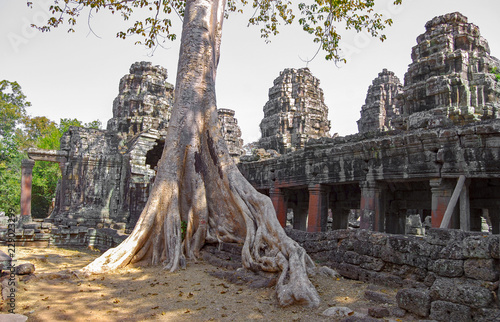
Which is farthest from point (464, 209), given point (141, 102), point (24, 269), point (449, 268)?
point (141, 102)

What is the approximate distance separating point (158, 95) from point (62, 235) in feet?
38.9

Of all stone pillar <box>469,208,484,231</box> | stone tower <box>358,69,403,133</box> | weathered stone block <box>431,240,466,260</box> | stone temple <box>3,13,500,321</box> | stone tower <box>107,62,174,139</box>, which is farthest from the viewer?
stone tower <box>358,69,403,133</box>

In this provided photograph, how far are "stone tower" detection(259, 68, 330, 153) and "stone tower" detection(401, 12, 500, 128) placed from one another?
10.0 m

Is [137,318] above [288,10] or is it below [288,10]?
below

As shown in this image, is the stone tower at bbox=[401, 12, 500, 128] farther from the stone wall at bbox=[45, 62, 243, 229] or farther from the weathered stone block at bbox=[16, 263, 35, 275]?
the stone wall at bbox=[45, 62, 243, 229]

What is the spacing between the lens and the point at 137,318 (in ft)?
11.4

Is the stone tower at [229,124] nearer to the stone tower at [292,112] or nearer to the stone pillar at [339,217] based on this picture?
the stone tower at [292,112]

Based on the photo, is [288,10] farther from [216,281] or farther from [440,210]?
[216,281]

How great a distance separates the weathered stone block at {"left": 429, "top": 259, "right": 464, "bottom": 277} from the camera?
316cm

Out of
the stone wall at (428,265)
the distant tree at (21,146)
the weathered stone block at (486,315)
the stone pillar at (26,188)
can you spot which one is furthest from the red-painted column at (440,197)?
the distant tree at (21,146)

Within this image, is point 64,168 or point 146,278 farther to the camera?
point 64,168

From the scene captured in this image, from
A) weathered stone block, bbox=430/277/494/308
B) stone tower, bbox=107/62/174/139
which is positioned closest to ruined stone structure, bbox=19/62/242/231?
stone tower, bbox=107/62/174/139

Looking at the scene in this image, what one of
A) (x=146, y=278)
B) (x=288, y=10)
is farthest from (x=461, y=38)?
(x=146, y=278)

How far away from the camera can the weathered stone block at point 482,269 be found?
294cm
